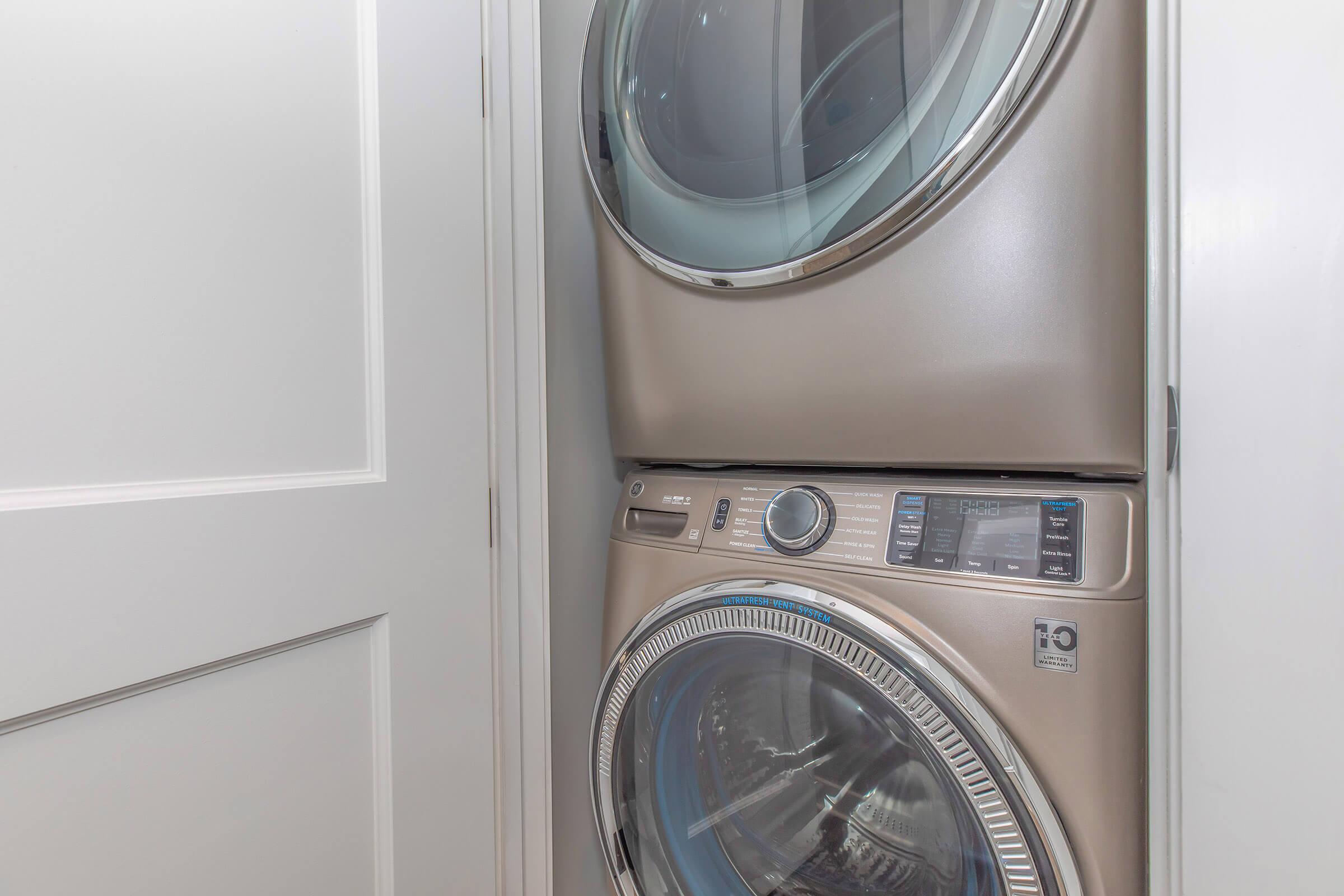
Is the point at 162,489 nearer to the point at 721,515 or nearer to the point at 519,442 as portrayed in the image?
the point at 519,442

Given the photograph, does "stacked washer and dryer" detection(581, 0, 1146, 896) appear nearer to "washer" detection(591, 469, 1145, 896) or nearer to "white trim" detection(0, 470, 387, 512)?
"washer" detection(591, 469, 1145, 896)

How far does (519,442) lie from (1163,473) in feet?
2.51

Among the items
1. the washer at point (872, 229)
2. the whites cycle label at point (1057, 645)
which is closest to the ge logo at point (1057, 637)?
the whites cycle label at point (1057, 645)

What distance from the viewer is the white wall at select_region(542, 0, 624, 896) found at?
1.03 m

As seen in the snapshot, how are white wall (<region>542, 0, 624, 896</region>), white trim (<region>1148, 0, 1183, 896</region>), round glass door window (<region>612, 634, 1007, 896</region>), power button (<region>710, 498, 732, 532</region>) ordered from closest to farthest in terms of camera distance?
white trim (<region>1148, 0, 1183, 896</region>)
round glass door window (<region>612, 634, 1007, 896</region>)
power button (<region>710, 498, 732, 532</region>)
white wall (<region>542, 0, 624, 896</region>)

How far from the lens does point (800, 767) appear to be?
2.57ft

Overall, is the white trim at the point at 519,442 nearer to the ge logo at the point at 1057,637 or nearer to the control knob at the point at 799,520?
the control knob at the point at 799,520

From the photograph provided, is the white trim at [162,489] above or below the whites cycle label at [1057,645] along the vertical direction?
above

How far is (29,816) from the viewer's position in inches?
19.2

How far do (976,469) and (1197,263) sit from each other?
25 cm

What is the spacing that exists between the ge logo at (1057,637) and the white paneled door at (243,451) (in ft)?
2.21

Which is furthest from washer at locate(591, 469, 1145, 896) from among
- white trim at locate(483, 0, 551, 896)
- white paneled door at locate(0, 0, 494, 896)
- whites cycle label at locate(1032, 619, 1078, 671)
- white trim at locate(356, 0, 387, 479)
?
white trim at locate(356, 0, 387, 479)

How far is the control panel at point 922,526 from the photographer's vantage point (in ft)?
1.92

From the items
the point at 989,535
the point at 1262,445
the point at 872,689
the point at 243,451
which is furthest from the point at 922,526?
the point at 243,451
